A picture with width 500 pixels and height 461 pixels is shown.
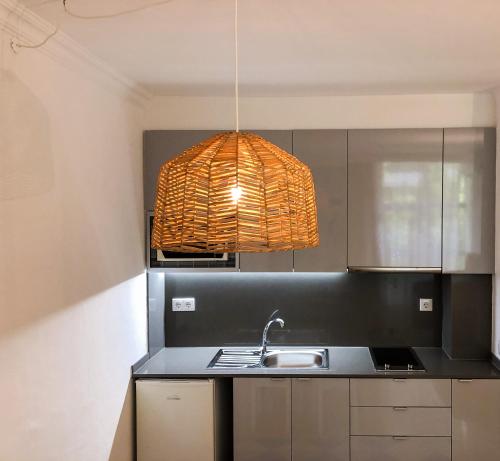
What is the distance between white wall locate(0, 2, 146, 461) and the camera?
247 centimetres

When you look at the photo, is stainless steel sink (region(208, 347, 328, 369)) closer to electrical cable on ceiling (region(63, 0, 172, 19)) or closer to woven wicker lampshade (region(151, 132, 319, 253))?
electrical cable on ceiling (region(63, 0, 172, 19))

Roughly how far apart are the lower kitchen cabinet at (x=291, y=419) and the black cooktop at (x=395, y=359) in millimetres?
318

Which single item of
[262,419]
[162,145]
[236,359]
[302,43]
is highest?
[302,43]

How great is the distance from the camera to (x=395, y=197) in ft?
13.7

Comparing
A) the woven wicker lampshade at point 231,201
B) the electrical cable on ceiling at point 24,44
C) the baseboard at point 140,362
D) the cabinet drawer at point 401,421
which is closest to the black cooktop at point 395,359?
the cabinet drawer at point 401,421

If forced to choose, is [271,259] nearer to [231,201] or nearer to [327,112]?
[327,112]

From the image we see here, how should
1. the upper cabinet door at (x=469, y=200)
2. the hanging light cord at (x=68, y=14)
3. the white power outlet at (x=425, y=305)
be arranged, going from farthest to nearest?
the white power outlet at (x=425, y=305)
the upper cabinet door at (x=469, y=200)
the hanging light cord at (x=68, y=14)

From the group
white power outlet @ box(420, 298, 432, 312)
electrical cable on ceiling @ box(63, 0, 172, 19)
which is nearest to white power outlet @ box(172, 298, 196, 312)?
white power outlet @ box(420, 298, 432, 312)

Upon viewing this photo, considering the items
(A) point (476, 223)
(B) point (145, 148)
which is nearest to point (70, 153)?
(B) point (145, 148)

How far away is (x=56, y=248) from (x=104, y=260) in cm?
64

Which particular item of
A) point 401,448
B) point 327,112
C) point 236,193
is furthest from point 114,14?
point 401,448

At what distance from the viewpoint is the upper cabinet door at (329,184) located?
4.21 m

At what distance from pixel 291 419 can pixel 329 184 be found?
153 centimetres

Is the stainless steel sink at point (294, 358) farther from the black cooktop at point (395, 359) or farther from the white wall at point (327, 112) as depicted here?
the white wall at point (327, 112)
